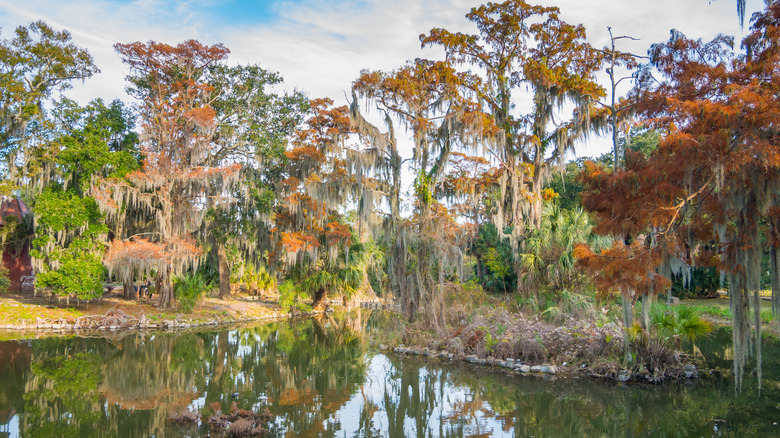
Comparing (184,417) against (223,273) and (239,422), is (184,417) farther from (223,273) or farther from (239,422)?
(223,273)

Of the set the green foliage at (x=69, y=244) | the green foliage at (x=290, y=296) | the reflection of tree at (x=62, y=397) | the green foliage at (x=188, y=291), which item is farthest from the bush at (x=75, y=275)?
the green foliage at (x=290, y=296)

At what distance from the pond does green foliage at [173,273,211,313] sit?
6.15 metres

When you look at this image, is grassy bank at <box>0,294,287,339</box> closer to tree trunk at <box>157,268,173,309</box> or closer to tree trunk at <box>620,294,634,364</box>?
tree trunk at <box>157,268,173,309</box>

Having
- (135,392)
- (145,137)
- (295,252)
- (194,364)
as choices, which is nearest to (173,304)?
(295,252)

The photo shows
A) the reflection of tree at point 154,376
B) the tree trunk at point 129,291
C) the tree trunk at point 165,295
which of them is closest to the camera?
the reflection of tree at point 154,376

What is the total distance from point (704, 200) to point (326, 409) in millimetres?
6310

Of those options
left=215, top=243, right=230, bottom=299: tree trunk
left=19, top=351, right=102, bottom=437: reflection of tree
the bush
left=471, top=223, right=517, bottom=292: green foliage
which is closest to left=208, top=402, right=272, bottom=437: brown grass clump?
left=19, top=351, right=102, bottom=437: reflection of tree

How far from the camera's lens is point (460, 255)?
525 inches

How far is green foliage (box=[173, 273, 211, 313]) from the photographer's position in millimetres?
18859

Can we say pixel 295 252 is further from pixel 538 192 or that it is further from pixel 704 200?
pixel 704 200

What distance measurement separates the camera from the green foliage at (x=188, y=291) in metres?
18.9

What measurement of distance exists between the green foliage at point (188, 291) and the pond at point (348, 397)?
6151mm

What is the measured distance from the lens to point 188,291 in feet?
63.1

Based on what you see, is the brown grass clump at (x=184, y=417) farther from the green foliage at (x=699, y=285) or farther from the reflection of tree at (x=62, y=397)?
the green foliage at (x=699, y=285)
